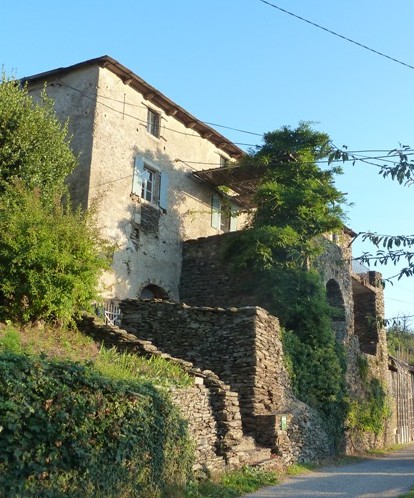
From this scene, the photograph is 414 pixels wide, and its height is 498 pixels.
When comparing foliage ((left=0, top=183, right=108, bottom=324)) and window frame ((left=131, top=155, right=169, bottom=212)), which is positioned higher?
window frame ((left=131, top=155, right=169, bottom=212))

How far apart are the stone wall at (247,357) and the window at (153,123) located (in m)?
6.68

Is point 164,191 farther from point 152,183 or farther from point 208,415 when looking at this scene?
point 208,415

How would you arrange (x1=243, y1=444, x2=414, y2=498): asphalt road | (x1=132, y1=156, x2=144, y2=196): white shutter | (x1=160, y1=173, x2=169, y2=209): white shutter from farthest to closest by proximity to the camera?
(x1=160, y1=173, x2=169, y2=209): white shutter → (x1=132, y1=156, x2=144, y2=196): white shutter → (x1=243, y1=444, x2=414, y2=498): asphalt road

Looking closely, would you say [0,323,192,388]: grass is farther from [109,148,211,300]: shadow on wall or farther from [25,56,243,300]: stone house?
[109,148,211,300]: shadow on wall

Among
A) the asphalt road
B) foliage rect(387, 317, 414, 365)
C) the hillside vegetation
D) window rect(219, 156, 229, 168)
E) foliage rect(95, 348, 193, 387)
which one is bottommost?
the asphalt road

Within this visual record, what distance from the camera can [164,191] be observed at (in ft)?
67.4

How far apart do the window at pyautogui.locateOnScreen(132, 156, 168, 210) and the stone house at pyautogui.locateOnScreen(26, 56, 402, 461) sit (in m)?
0.04

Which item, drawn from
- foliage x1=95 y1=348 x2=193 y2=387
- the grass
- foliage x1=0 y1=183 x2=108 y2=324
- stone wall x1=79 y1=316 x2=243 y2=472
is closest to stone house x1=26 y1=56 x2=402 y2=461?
stone wall x1=79 y1=316 x2=243 y2=472

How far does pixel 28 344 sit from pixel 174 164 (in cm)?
1116

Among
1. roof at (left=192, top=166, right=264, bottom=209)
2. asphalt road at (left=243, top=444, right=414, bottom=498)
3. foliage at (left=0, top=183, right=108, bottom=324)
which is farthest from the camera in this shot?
roof at (left=192, top=166, right=264, bottom=209)

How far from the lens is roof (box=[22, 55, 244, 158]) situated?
1871cm

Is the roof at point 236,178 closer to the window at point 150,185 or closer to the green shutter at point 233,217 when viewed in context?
the green shutter at point 233,217

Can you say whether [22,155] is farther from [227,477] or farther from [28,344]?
[227,477]

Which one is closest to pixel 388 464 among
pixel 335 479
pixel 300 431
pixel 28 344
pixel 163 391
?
pixel 300 431
